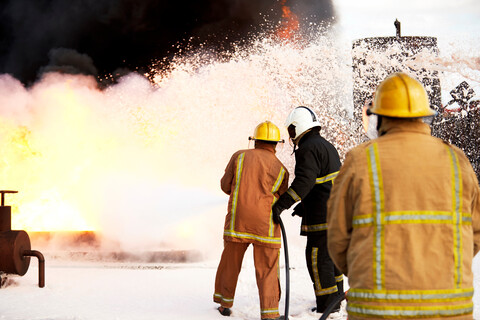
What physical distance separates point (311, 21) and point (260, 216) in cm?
1085

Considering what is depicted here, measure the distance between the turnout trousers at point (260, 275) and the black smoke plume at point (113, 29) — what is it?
8.86 m

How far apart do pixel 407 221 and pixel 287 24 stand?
13.1 m

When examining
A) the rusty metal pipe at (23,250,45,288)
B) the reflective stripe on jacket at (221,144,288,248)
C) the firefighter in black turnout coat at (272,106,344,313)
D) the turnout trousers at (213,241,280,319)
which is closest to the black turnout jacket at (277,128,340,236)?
the firefighter in black turnout coat at (272,106,344,313)

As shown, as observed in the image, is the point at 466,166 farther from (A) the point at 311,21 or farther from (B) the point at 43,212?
(A) the point at 311,21

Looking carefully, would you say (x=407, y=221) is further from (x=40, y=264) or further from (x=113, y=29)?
(x=113, y=29)

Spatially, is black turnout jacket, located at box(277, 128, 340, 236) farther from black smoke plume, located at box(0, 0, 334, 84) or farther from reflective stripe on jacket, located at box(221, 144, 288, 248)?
black smoke plume, located at box(0, 0, 334, 84)

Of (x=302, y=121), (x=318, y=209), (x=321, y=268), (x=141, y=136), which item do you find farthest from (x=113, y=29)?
(x=321, y=268)

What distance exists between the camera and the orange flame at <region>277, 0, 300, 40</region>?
14.4m

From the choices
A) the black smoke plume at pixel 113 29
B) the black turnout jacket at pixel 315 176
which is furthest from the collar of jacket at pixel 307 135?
the black smoke plume at pixel 113 29

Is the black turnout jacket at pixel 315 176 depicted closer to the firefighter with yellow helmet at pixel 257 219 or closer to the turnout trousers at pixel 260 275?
the firefighter with yellow helmet at pixel 257 219

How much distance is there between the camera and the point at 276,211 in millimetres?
4719

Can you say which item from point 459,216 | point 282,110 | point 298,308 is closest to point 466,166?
point 459,216

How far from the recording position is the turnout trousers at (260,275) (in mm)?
4684

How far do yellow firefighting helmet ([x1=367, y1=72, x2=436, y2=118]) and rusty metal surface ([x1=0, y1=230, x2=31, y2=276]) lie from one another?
17.0ft
